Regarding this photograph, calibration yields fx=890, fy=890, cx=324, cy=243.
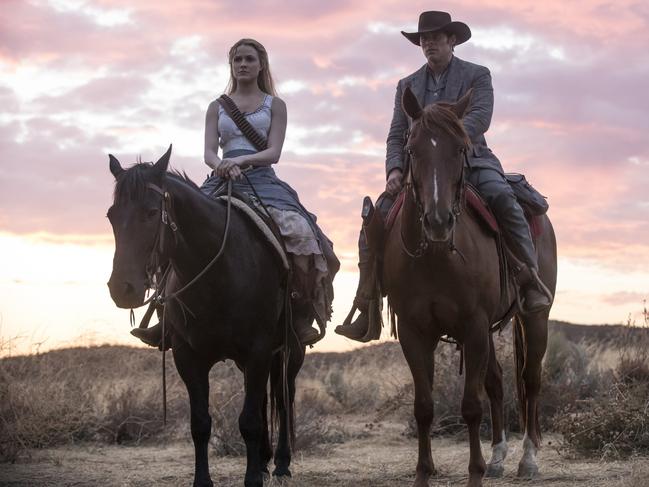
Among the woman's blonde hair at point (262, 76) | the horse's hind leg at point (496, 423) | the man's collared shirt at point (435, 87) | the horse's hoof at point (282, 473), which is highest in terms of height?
the woman's blonde hair at point (262, 76)

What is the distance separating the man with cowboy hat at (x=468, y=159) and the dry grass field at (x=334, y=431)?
1.67m

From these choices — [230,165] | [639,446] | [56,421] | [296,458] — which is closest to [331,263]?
[230,165]

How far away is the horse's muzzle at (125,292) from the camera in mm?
5598

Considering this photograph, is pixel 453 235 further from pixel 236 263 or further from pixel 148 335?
pixel 148 335

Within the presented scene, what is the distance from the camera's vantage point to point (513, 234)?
7.35 meters

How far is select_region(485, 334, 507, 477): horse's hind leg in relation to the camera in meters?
8.23

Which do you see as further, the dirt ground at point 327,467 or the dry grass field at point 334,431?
the dry grass field at point 334,431

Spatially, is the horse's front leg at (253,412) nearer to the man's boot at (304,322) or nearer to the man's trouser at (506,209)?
the man's boot at (304,322)

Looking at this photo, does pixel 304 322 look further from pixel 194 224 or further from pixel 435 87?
pixel 435 87

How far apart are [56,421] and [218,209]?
5.59m

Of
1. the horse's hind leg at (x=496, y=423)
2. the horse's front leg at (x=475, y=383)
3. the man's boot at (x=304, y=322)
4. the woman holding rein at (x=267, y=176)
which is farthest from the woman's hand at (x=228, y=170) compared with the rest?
the horse's hind leg at (x=496, y=423)

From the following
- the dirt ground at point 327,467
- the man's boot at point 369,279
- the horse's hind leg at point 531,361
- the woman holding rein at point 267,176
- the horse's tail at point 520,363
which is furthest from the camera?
the horse's tail at point 520,363

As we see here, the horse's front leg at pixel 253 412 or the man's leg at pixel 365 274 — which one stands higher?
the man's leg at pixel 365 274

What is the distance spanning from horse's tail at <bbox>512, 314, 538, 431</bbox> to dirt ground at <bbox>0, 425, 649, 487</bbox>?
60cm
